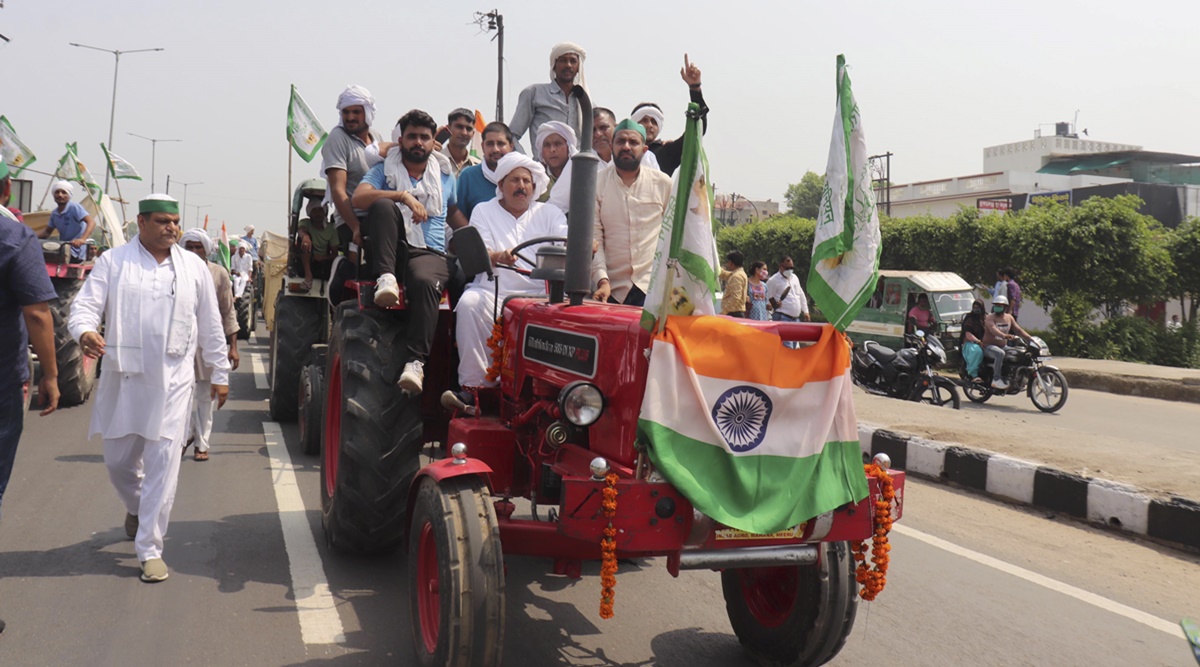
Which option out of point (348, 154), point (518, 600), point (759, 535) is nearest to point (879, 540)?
point (759, 535)

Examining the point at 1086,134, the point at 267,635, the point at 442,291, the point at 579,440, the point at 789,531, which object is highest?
the point at 1086,134

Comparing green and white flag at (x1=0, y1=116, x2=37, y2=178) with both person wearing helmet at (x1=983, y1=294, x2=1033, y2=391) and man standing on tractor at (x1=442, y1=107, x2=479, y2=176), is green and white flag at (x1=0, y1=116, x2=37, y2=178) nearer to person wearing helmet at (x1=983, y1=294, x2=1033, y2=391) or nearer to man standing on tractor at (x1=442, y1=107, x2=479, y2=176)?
man standing on tractor at (x1=442, y1=107, x2=479, y2=176)

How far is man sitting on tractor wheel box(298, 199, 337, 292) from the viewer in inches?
426

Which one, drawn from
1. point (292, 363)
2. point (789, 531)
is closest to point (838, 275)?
point (789, 531)

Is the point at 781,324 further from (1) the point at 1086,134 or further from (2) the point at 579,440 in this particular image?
(1) the point at 1086,134

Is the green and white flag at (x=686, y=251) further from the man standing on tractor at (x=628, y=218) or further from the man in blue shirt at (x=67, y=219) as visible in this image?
the man in blue shirt at (x=67, y=219)

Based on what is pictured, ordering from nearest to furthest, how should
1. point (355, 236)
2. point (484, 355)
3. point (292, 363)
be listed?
point (484, 355)
point (355, 236)
point (292, 363)

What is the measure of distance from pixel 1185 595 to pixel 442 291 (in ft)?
14.3

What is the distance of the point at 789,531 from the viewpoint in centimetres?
350

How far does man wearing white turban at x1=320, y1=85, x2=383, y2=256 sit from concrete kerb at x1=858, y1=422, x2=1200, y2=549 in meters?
4.06

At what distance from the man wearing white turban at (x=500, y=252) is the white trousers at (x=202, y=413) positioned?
3.70 meters

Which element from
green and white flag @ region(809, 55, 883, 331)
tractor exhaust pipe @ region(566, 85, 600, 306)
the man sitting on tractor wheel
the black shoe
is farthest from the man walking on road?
the man sitting on tractor wheel

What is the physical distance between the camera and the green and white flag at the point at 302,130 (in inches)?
546

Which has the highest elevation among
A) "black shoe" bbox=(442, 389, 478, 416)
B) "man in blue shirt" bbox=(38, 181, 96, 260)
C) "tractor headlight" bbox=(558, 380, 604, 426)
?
"man in blue shirt" bbox=(38, 181, 96, 260)
